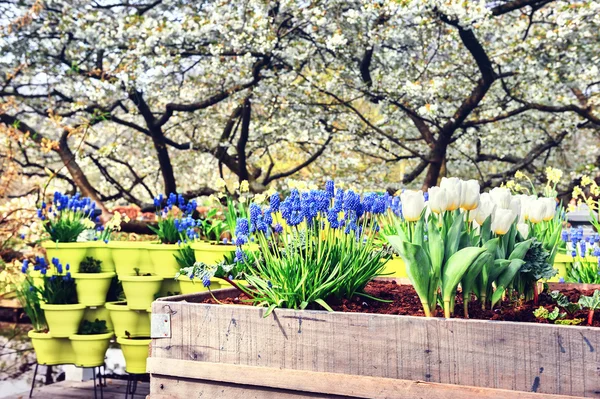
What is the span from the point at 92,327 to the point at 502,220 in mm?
2911

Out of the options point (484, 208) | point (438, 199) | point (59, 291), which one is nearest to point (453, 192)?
point (438, 199)

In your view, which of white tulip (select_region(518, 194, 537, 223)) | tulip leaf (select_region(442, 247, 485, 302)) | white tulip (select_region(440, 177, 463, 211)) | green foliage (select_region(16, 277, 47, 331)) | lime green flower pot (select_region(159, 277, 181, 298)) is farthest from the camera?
green foliage (select_region(16, 277, 47, 331))

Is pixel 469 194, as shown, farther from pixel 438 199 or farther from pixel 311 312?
pixel 311 312

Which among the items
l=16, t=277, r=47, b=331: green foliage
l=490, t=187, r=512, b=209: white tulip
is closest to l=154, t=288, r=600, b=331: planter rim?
l=490, t=187, r=512, b=209: white tulip

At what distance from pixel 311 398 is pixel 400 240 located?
0.55 meters

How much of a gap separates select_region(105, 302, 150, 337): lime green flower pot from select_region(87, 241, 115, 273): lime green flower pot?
22 cm

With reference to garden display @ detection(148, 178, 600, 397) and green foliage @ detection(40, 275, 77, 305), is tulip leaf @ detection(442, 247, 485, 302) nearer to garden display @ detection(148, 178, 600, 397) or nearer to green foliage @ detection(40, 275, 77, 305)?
garden display @ detection(148, 178, 600, 397)

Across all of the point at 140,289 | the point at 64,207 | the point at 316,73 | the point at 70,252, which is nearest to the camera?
the point at 140,289

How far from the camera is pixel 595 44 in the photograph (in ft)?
25.8

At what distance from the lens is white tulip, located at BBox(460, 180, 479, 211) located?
2.17m

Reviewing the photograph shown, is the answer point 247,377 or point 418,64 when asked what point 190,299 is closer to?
point 247,377

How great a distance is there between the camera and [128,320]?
13.7 ft

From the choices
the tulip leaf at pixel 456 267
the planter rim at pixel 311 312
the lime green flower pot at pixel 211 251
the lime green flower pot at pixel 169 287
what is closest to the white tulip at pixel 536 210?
the tulip leaf at pixel 456 267

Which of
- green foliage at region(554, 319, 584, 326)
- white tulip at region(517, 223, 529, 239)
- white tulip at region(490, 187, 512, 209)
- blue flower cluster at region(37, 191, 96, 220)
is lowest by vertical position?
green foliage at region(554, 319, 584, 326)
